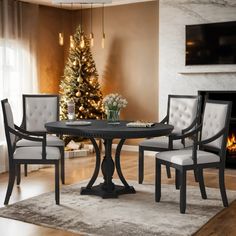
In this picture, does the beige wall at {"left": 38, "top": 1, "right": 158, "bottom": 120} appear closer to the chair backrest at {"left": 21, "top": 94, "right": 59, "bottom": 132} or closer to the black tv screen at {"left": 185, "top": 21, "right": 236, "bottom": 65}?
the black tv screen at {"left": 185, "top": 21, "right": 236, "bottom": 65}

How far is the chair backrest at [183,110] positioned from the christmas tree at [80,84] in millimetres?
2028

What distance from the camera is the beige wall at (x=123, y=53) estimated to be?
7.80 m

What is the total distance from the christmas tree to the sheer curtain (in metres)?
0.59

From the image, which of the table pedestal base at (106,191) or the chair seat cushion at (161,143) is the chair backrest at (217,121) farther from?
the table pedestal base at (106,191)

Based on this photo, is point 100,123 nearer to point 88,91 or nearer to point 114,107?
point 114,107

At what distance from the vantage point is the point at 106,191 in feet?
16.4

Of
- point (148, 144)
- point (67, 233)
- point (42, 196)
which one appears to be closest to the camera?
point (67, 233)

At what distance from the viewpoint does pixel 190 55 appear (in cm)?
697

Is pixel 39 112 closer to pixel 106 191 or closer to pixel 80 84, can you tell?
pixel 106 191

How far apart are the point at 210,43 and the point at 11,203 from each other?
3699mm

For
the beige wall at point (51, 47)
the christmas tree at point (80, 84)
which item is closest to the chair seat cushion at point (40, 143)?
the christmas tree at point (80, 84)

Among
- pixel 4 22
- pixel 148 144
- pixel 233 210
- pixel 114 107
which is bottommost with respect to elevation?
pixel 233 210

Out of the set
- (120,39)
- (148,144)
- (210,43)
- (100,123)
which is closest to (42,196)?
(100,123)

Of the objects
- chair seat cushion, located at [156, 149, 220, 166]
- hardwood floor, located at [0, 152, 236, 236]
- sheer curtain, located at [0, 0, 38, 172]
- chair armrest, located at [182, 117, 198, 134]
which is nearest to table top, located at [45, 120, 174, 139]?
chair seat cushion, located at [156, 149, 220, 166]
